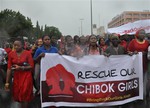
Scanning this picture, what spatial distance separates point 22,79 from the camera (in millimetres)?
5621

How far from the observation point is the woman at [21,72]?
5570 mm

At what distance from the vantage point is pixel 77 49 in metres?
6.49

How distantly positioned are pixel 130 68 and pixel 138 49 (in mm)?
634

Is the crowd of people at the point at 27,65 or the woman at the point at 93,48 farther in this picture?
the woman at the point at 93,48

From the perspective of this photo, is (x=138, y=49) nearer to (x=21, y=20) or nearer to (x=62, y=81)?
(x=62, y=81)

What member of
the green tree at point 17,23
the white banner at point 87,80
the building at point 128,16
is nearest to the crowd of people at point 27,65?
the white banner at point 87,80

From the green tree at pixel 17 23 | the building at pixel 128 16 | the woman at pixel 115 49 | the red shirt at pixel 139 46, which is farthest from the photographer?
the building at pixel 128 16

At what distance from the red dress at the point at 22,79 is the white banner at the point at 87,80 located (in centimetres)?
26

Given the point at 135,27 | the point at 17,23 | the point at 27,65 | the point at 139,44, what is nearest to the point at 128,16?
the point at 17,23

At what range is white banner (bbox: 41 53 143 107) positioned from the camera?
580 cm

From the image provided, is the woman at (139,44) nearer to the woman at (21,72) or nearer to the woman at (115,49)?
the woman at (115,49)

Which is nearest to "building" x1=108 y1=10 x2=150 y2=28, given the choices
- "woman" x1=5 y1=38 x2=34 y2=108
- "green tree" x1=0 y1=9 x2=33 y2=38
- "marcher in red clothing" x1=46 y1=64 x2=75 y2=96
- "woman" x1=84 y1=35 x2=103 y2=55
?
"green tree" x1=0 y1=9 x2=33 y2=38

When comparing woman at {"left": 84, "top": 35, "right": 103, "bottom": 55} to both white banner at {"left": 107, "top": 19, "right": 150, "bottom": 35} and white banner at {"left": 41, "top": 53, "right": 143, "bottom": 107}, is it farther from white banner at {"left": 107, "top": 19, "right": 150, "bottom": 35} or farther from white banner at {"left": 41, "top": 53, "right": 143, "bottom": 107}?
white banner at {"left": 107, "top": 19, "right": 150, "bottom": 35}

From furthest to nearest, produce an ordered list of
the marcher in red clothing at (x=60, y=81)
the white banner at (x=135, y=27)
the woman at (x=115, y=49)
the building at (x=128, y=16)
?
the building at (x=128, y=16) → the white banner at (x=135, y=27) → the woman at (x=115, y=49) → the marcher in red clothing at (x=60, y=81)
